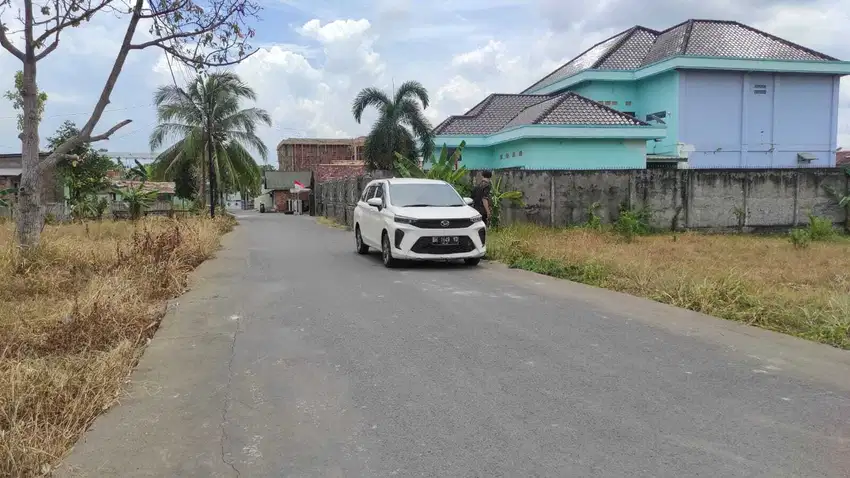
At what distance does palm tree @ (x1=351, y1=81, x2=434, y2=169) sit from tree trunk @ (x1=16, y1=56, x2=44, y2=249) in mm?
22288

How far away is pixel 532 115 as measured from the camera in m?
28.1

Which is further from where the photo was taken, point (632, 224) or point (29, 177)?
point (632, 224)

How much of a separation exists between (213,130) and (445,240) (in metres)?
25.6

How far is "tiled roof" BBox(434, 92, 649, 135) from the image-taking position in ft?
86.2

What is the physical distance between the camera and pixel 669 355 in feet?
19.2

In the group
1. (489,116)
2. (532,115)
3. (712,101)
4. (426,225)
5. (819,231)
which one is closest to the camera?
(426,225)

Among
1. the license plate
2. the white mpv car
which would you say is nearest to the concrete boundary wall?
the white mpv car

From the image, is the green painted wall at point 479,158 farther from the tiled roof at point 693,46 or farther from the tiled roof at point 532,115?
the tiled roof at point 693,46

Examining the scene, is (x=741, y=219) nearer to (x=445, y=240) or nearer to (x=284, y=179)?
(x=445, y=240)

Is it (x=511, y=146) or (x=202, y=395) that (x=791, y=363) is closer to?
(x=202, y=395)

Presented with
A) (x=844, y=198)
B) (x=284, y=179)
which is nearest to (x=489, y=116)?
(x=844, y=198)

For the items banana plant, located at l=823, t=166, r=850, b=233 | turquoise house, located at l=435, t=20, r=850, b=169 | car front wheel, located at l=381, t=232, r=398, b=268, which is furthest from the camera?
turquoise house, located at l=435, t=20, r=850, b=169

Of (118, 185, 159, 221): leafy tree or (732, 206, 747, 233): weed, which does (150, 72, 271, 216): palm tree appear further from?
(732, 206, 747, 233): weed

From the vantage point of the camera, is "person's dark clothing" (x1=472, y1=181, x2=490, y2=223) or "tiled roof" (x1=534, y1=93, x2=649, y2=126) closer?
"person's dark clothing" (x1=472, y1=181, x2=490, y2=223)
